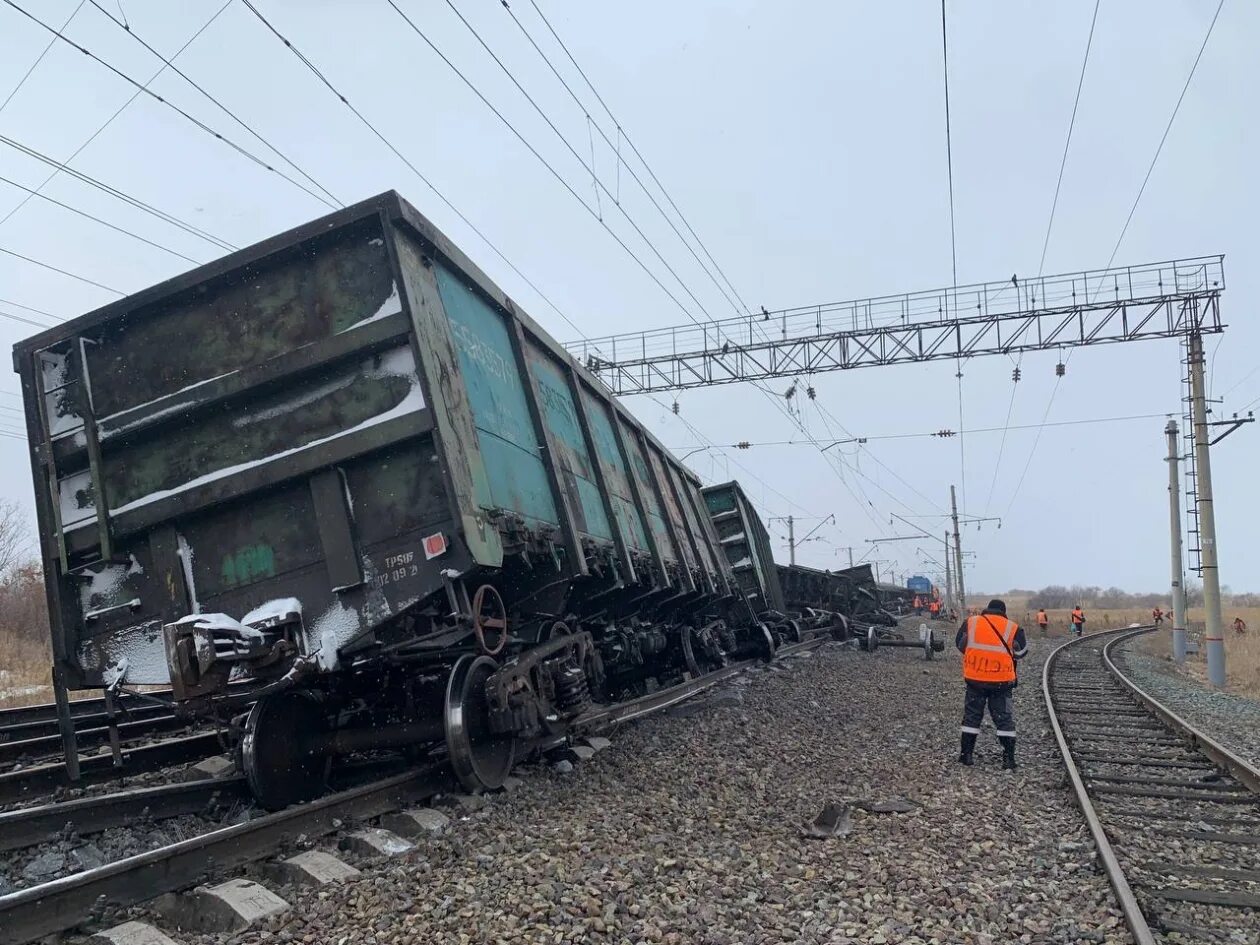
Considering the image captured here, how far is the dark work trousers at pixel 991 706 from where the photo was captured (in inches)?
308

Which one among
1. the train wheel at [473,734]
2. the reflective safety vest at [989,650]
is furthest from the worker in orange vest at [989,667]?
the train wheel at [473,734]

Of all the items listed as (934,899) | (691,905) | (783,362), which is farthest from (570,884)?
(783,362)

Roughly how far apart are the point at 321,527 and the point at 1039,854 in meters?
4.34

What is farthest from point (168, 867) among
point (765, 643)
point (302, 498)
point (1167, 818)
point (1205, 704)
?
point (1205, 704)

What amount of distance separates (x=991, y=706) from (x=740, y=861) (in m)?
4.39

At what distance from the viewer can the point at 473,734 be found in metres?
5.84

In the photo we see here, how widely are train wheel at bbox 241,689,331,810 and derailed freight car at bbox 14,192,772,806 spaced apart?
0.06 feet

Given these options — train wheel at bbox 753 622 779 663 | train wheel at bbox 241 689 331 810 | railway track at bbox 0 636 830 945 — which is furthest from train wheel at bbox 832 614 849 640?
train wheel at bbox 241 689 331 810

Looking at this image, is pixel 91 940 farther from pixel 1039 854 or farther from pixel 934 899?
pixel 1039 854

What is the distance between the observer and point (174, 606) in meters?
5.39

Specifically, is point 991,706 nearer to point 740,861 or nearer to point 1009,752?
point 1009,752

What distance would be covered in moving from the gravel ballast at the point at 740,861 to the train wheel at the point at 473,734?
8.8 inches

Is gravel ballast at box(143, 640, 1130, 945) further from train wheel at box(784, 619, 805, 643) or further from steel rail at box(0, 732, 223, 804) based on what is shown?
train wheel at box(784, 619, 805, 643)

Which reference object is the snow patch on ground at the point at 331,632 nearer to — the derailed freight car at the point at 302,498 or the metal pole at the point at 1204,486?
the derailed freight car at the point at 302,498
